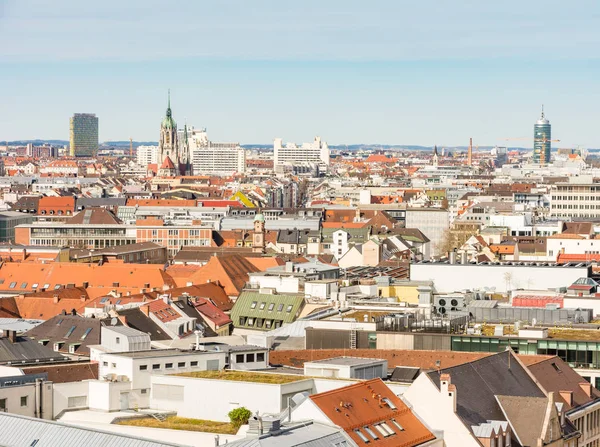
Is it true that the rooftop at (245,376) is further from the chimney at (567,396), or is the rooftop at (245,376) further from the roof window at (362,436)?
the chimney at (567,396)

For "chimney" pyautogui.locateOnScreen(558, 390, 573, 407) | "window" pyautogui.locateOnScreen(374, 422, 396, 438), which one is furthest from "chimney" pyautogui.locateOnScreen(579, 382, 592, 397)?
"window" pyautogui.locateOnScreen(374, 422, 396, 438)

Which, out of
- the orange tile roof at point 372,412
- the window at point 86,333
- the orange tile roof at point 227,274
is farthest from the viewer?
the orange tile roof at point 227,274

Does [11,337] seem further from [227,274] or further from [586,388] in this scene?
[227,274]

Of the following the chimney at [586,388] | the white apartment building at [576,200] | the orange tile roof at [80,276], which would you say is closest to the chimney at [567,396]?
the chimney at [586,388]

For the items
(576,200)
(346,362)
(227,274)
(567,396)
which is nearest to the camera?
(567,396)

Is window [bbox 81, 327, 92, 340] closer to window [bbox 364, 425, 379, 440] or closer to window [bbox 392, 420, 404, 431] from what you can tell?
window [bbox 392, 420, 404, 431]

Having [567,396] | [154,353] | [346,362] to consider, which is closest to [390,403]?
[346,362]
